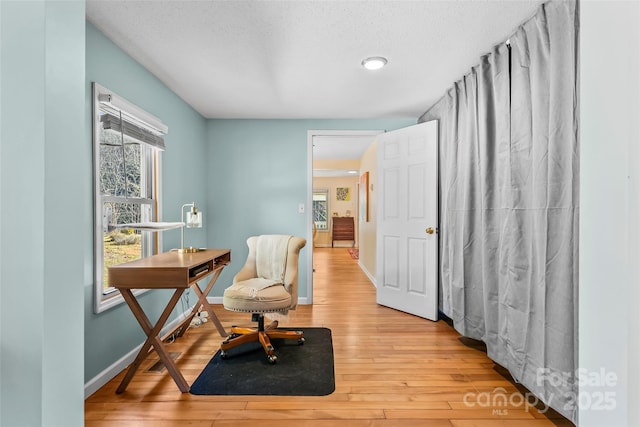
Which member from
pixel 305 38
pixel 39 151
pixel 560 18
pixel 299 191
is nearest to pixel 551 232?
pixel 560 18

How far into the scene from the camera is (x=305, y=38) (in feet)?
6.86

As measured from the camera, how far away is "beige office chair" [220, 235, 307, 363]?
241 centimetres

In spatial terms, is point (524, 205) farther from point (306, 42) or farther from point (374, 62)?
point (306, 42)

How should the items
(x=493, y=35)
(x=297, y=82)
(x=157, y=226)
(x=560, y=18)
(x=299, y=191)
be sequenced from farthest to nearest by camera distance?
(x=299, y=191) < (x=297, y=82) < (x=157, y=226) < (x=493, y=35) < (x=560, y=18)

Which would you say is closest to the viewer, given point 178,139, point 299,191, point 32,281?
point 32,281

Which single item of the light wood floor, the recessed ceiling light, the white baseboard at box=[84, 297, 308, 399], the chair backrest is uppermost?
the recessed ceiling light

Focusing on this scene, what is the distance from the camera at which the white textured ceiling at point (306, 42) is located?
1.80 meters

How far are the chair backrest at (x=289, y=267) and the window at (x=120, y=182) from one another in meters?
0.86

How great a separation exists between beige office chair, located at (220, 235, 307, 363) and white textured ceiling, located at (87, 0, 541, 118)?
154 centimetres

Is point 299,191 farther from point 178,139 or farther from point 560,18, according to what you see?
point 560,18

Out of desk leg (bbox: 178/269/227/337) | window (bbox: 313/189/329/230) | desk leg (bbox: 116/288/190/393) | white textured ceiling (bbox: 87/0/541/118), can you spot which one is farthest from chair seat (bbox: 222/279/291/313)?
window (bbox: 313/189/329/230)

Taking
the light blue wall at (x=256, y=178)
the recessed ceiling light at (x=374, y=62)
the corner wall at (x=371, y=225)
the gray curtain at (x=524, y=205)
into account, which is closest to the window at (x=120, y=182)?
the light blue wall at (x=256, y=178)
